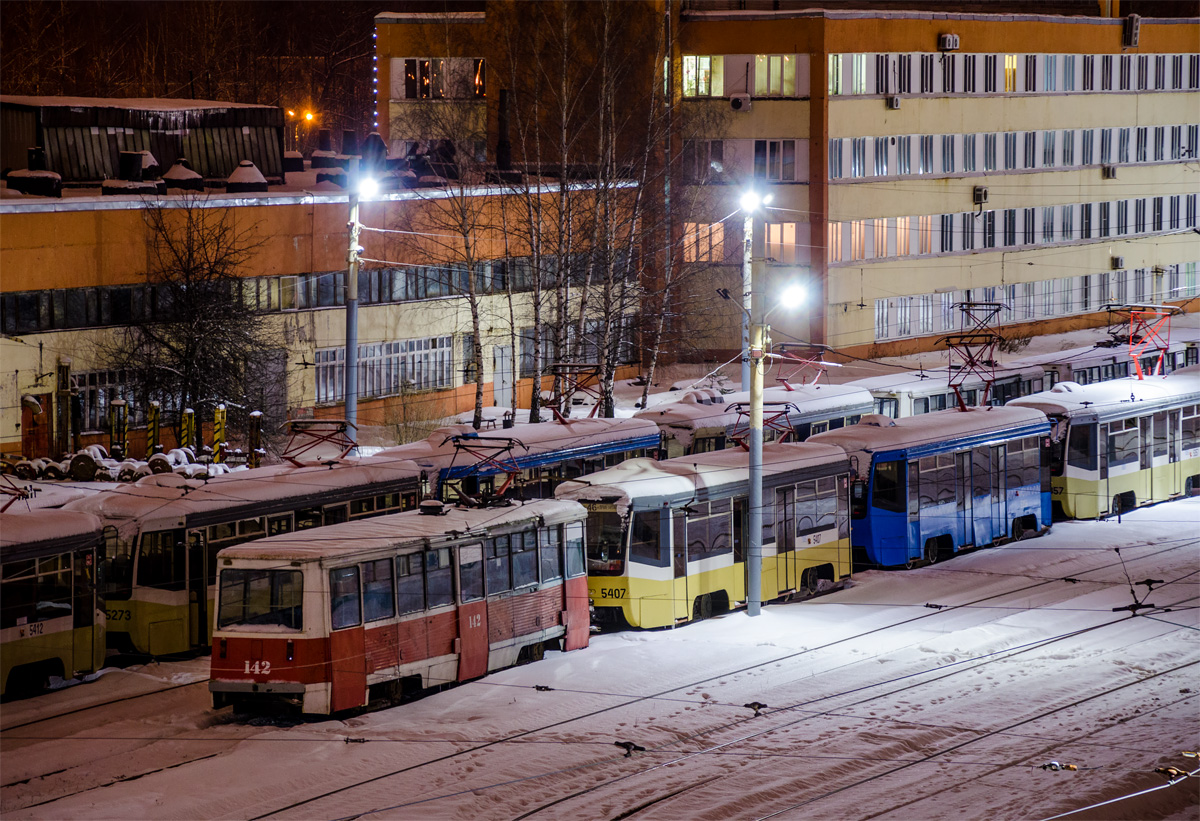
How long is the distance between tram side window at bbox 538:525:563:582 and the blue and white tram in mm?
6301

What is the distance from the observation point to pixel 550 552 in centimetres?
1969

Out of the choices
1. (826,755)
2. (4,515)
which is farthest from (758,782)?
(4,515)

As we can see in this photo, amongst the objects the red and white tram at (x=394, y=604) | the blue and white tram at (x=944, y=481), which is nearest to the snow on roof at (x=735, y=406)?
the blue and white tram at (x=944, y=481)

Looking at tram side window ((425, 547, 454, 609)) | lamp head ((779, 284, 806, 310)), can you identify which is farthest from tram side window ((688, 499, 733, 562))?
lamp head ((779, 284, 806, 310))

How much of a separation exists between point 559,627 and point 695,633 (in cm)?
206

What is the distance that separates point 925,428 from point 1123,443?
19.1ft

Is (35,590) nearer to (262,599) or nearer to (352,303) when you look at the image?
(262,599)

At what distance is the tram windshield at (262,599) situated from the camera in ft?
55.0

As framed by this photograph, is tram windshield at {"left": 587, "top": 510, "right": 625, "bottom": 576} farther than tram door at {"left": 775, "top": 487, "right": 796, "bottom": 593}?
No

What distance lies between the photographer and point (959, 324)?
5194 centimetres

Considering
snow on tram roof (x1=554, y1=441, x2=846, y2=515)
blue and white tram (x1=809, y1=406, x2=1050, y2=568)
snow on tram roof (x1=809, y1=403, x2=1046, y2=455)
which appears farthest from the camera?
snow on tram roof (x1=809, y1=403, x2=1046, y2=455)

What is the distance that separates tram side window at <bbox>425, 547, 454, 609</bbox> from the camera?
17969 mm

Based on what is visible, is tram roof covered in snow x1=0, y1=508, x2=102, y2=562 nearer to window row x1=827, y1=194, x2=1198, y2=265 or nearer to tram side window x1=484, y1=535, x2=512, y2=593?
tram side window x1=484, y1=535, x2=512, y2=593

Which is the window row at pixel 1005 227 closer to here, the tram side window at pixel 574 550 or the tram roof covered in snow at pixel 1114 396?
the tram roof covered in snow at pixel 1114 396
